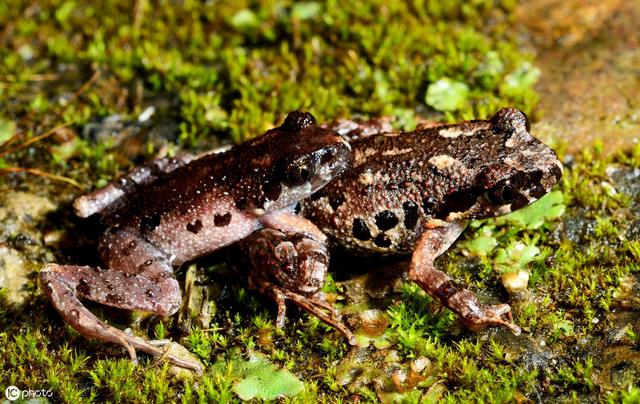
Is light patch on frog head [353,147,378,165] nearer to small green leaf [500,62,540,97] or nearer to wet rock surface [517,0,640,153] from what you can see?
wet rock surface [517,0,640,153]

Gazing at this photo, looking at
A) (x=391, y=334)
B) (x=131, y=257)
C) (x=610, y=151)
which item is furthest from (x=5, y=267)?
(x=610, y=151)

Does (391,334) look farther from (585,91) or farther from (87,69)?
(87,69)

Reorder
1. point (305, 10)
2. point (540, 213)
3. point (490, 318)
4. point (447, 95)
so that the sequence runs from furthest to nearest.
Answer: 1. point (305, 10)
2. point (447, 95)
3. point (540, 213)
4. point (490, 318)

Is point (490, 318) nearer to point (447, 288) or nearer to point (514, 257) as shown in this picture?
point (447, 288)

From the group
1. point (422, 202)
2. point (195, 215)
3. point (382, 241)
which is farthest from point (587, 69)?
point (195, 215)

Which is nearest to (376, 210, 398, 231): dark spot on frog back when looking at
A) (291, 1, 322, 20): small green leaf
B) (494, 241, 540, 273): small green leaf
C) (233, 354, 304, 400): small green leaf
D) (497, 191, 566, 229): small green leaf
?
(494, 241, 540, 273): small green leaf

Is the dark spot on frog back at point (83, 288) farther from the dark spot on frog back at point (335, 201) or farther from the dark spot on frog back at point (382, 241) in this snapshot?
the dark spot on frog back at point (382, 241)
